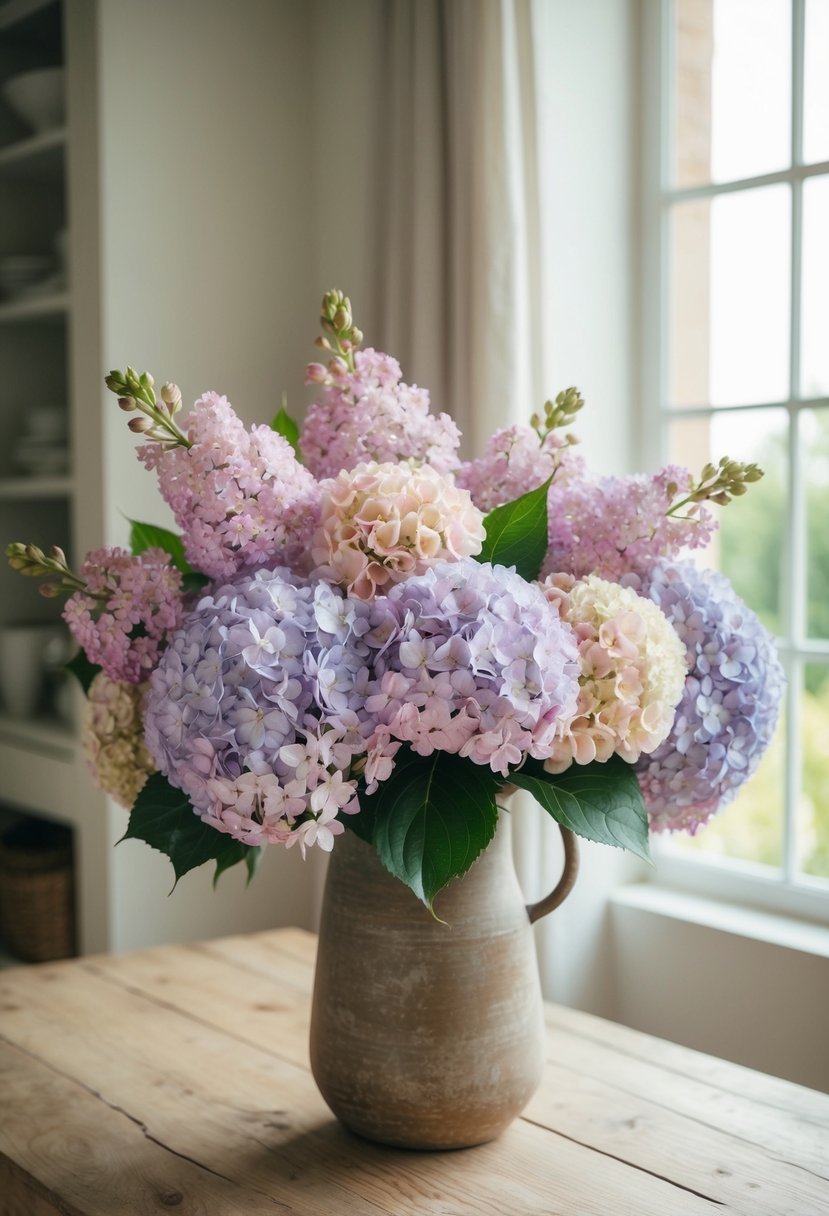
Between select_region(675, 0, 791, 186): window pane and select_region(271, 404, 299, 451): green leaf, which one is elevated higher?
select_region(675, 0, 791, 186): window pane

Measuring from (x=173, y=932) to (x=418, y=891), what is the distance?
1.74 meters

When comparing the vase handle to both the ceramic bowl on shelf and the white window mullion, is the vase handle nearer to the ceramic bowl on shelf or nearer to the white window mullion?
the white window mullion

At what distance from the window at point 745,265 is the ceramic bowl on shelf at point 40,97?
1251 millimetres

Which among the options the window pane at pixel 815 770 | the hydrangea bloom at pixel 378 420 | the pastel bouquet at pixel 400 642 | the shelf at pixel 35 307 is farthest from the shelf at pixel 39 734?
the window pane at pixel 815 770

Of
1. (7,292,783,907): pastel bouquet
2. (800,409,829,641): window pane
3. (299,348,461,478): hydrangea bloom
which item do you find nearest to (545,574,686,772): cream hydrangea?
(7,292,783,907): pastel bouquet

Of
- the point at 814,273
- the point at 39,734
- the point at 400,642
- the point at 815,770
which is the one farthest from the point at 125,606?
the point at 815,770

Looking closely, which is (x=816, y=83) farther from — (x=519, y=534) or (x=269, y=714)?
(x=269, y=714)

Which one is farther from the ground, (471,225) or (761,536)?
(471,225)

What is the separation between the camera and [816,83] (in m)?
2.04

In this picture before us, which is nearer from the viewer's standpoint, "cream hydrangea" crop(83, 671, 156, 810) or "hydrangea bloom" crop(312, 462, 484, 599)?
"hydrangea bloom" crop(312, 462, 484, 599)

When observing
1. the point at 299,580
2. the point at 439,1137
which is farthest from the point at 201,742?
the point at 439,1137

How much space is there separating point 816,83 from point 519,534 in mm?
1441

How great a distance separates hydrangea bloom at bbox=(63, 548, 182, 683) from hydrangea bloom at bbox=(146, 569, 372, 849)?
9 centimetres

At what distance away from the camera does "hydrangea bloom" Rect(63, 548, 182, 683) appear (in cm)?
99
